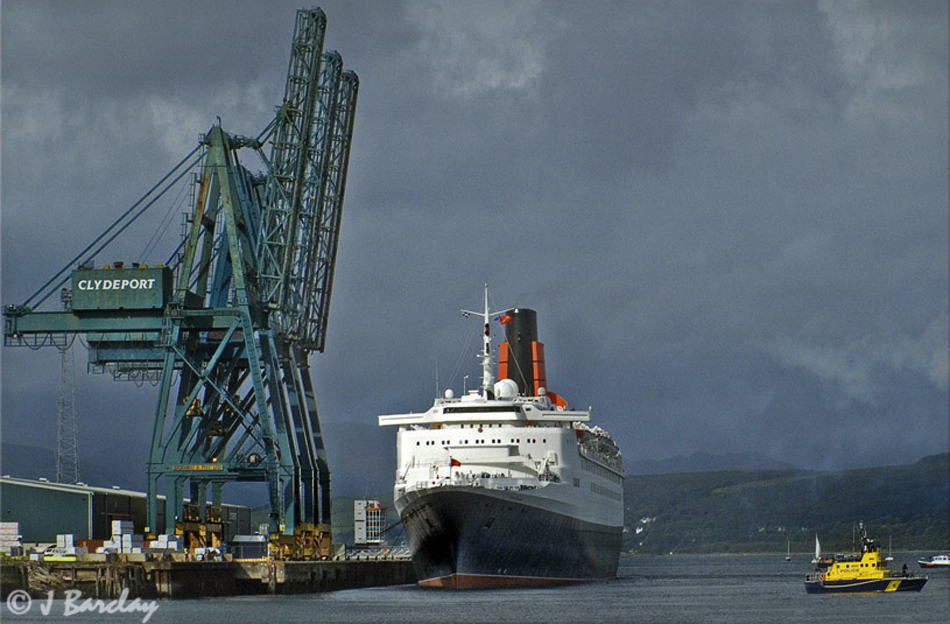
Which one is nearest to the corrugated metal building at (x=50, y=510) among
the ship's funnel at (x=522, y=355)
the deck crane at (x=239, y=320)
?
the deck crane at (x=239, y=320)

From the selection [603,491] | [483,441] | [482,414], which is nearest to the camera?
[483,441]

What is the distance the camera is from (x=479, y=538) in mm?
68875

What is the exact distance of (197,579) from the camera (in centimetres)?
6581

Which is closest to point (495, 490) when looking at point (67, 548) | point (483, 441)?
point (483, 441)

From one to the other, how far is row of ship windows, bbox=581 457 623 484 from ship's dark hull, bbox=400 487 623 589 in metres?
7.30

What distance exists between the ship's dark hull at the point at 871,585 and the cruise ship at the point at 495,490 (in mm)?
13558

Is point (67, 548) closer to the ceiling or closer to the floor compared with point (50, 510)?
closer to the floor

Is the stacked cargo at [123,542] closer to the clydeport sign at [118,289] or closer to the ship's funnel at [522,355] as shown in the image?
the clydeport sign at [118,289]

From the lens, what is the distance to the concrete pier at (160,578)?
62.7m

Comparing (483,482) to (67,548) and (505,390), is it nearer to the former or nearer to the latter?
(505,390)

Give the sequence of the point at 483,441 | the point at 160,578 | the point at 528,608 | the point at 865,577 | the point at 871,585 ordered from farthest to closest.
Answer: the point at 865,577
the point at 871,585
the point at 483,441
the point at 160,578
the point at 528,608

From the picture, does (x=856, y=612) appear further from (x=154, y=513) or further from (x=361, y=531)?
(x=361, y=531)

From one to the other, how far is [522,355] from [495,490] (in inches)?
1217

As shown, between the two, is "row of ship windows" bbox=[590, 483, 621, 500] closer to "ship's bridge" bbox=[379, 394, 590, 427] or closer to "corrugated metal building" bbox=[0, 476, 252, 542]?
"ship's bridge" bbox=[379, 394, 590, 427]
